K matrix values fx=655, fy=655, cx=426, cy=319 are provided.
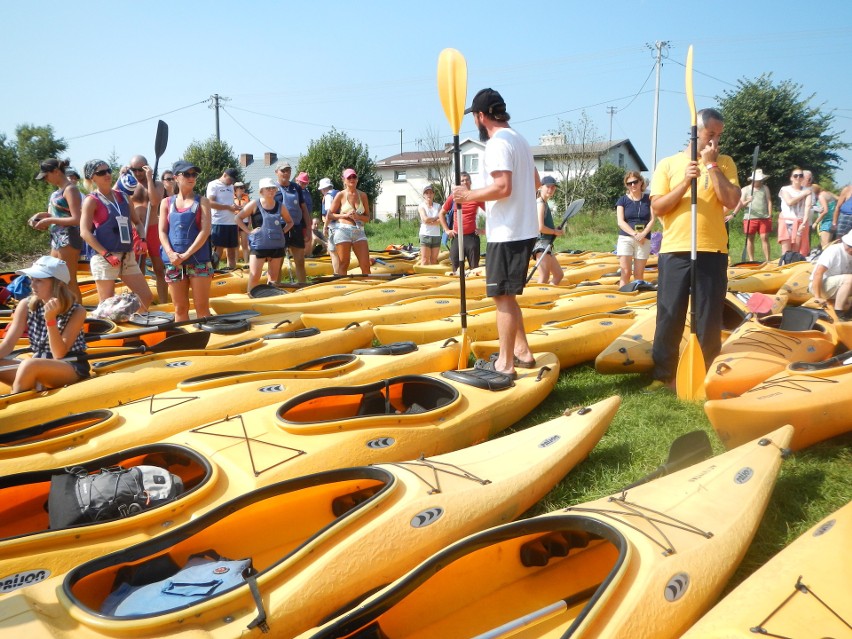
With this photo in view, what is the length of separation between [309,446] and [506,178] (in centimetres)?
177

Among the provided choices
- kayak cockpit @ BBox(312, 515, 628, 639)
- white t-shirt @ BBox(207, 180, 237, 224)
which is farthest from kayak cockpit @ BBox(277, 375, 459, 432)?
white t-shirt @ BBox(207, 180, 237, 224)

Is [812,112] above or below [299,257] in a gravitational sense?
above

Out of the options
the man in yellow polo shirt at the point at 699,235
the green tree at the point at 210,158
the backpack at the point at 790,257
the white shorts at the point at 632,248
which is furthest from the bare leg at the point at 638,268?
the green tree at the point at 210,158

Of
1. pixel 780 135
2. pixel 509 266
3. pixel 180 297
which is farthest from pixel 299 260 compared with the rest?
pixel 780 135

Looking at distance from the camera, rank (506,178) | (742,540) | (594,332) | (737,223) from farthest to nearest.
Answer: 1. (737,223)
2. (594,332)
3. (506,178)
4. (742,540)

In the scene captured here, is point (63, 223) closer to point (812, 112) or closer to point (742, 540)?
point (742, 540)

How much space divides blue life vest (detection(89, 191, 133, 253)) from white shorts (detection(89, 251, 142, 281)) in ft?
0.27

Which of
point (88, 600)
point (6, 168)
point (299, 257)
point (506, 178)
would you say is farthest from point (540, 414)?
point (6, 168)

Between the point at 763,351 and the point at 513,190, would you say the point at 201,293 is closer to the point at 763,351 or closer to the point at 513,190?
the point at 513,190

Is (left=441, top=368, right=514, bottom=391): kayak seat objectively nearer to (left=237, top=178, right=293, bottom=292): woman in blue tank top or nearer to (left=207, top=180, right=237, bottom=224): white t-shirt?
(left=237, top=178, right=293, bottom=292): woman in blue tank top

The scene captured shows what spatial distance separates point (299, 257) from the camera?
27.0 ft

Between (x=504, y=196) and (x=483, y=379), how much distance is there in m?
1.04

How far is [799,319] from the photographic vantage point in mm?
4668

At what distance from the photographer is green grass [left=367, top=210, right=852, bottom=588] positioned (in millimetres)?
2596
